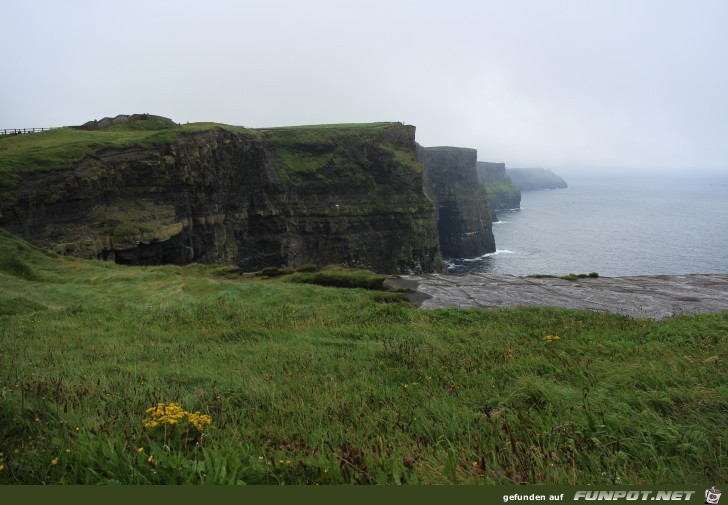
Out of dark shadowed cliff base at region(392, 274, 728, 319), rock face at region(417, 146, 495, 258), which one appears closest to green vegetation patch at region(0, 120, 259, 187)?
dark shadowed cliff base at region(392, 274, 728, 319)

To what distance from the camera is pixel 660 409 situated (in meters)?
5.25

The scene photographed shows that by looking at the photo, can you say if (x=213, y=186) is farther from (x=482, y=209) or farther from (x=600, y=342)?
(x=482, y=209)

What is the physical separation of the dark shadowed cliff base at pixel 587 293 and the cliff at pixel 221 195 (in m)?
34.3

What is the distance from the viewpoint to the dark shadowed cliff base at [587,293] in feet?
77.0

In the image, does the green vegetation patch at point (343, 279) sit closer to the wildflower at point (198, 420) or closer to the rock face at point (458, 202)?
the wildflower at point (198, 420)

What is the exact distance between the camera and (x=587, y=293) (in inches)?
1101

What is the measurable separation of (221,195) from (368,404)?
66.1 metres

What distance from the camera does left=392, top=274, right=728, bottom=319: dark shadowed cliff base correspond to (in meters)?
23.5

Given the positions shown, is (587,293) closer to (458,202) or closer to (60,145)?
(60,145)

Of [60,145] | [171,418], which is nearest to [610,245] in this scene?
[60,145]

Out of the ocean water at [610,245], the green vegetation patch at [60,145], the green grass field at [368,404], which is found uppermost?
the green vegetation patch at [60,145]

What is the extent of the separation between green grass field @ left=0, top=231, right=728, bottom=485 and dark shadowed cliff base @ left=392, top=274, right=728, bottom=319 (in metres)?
11.5

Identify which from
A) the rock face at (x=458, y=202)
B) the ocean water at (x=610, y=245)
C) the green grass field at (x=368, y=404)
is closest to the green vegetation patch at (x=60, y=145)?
the green grass field at (x=368, y=404)

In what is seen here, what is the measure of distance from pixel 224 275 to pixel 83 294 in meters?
11.0
